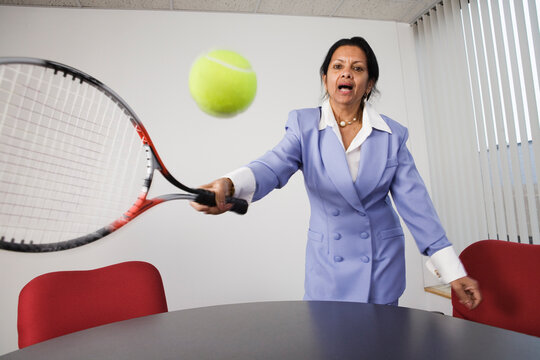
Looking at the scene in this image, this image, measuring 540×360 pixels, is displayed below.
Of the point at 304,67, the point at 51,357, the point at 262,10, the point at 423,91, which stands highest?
the point at 262,10

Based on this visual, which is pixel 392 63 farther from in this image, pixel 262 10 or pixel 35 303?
pixel 35 303

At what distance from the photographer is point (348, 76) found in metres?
1.29

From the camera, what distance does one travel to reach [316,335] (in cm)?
74

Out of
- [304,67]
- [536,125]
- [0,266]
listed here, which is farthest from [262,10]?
[0,266]

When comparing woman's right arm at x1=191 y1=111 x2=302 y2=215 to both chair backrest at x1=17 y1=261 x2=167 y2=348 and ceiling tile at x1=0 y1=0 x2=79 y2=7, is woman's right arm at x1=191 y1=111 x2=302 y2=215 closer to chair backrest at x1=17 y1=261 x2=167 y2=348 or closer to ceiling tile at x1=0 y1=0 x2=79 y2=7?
chair backrest at x1=17 y1=261 x2=167 y2=348

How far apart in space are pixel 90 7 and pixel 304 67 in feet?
5.58

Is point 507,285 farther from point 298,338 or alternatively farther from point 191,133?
point 191,133

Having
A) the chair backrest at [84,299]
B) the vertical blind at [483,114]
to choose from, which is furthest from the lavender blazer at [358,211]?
the vertical blind at [483,114]

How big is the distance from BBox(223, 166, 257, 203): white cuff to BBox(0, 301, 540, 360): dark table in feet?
1.06

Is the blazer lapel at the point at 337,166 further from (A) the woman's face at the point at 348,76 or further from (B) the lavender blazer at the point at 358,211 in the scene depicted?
(A) the woman's face at the point at 348,76

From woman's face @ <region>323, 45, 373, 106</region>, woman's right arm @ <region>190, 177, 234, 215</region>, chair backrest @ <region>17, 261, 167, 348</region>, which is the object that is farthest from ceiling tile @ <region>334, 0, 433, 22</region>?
chair backrest @ <region>17, 261, 167, 348</region>

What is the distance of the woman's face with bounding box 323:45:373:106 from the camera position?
4.23 ft

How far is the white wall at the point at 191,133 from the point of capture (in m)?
2.52

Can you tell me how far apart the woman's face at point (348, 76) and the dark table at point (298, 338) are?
0.75 meters
